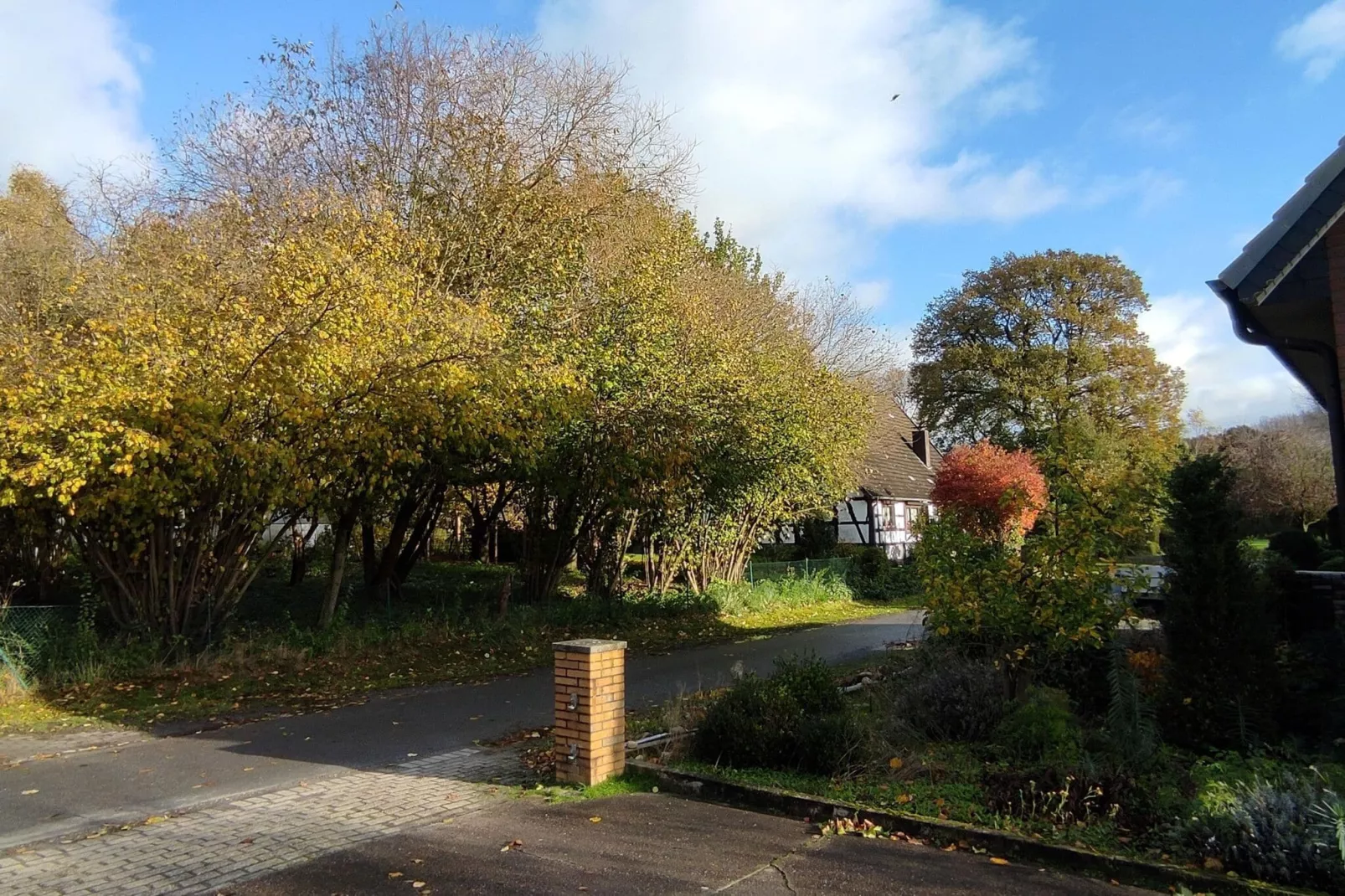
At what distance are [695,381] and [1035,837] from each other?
35.2 ft

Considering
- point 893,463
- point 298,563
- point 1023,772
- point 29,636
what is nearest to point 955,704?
point 1023,772

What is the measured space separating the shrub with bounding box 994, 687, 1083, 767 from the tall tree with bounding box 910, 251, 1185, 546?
31.3 meters

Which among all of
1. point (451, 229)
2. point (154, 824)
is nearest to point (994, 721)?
point (154, 824)

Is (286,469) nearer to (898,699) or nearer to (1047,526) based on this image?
(898,699)

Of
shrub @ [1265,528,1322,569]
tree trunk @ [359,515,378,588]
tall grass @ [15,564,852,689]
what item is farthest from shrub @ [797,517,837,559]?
tree trunk @ [359,515,378,588]

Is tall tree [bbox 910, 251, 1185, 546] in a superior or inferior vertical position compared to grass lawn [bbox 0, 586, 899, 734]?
superior

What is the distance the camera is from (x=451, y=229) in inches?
559

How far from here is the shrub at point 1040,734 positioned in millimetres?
6199

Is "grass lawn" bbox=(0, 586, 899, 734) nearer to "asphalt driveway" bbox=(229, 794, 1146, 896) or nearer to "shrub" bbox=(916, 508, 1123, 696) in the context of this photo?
"asphalt driveway" bbox=(229, 794, 1146, 896)

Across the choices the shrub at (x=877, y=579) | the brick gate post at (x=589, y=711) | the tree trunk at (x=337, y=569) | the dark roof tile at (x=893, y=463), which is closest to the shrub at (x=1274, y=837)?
the brick gate post at (x=589, y=711)

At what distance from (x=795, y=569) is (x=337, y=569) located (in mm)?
13308

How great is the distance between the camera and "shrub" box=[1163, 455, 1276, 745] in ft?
21.3

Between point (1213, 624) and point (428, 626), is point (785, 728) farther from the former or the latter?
point (428, 626)

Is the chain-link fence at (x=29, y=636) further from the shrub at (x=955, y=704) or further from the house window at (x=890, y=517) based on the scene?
the house window at (x=890, y=517)
